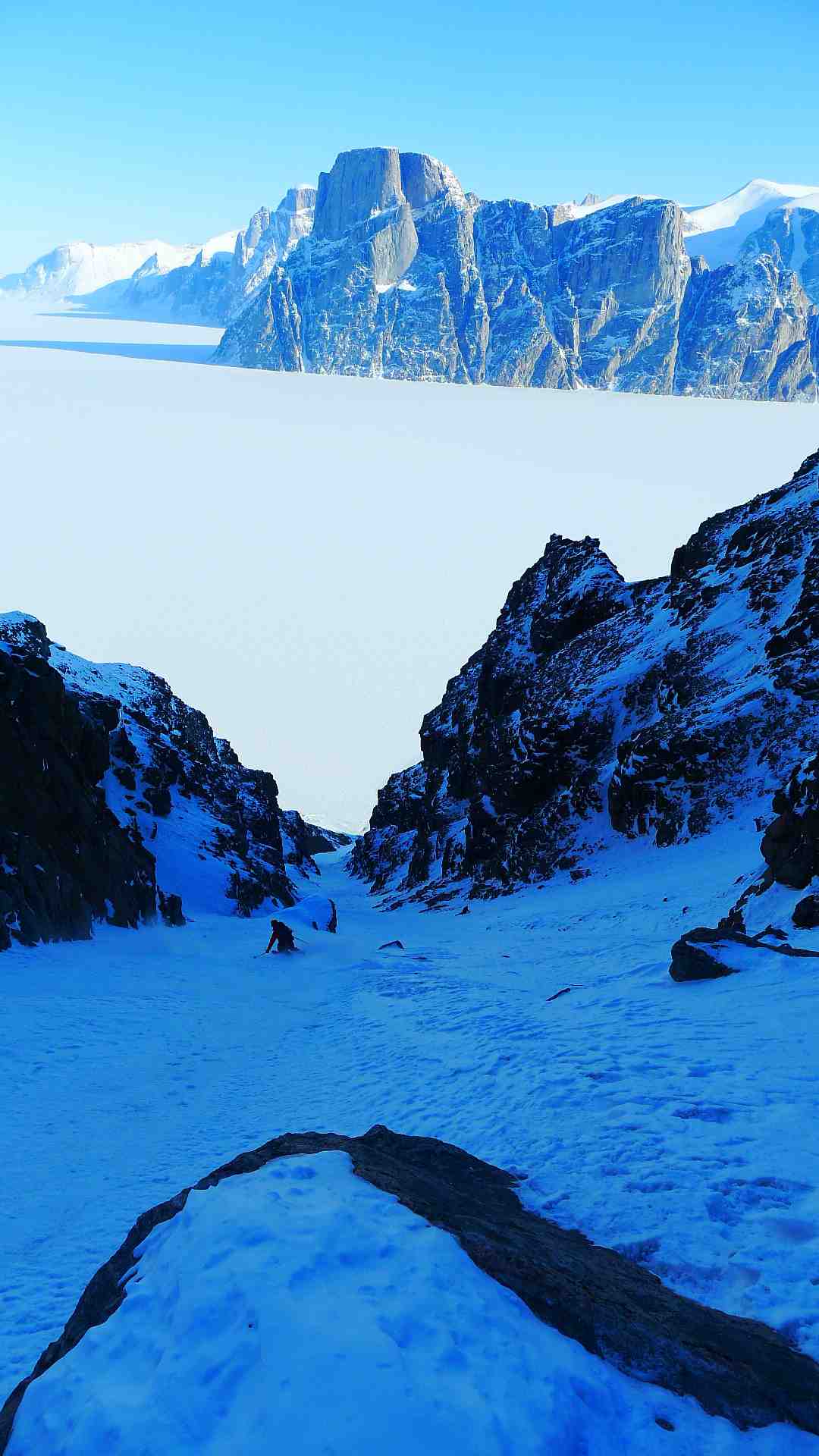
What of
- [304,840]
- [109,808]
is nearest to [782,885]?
[109,808]

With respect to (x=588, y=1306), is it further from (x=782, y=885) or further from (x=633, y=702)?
(x=633, y=702)

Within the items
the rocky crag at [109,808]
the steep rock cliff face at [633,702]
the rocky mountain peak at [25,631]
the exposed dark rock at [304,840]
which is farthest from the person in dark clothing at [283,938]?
the exposed dark rock at [304,840]

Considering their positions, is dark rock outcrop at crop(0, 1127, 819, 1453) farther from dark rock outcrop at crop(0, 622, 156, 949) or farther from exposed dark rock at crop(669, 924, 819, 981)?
dark rock outcrop at crop(0, 622, 156, 949)

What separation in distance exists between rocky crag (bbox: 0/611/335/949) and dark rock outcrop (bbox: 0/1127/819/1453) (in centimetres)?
1463

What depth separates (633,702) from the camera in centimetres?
3803

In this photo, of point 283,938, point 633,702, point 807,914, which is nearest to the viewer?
point 807,914

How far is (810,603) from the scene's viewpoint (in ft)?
103

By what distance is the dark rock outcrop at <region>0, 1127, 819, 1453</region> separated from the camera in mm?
4973

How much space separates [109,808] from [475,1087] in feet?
83.1

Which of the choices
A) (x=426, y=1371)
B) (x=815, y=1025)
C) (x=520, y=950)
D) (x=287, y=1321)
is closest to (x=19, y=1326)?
(x=287, y=1321)

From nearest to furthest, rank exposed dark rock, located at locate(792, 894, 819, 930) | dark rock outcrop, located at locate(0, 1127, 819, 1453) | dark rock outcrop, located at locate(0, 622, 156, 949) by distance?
dark rock outcrop, located at locate(0, 1127, 819, 1453) → exposed dark rock, located at locate(792, 894, 819, 930) → dark rock outcrop, located at locate(0, 622, 156, 949)

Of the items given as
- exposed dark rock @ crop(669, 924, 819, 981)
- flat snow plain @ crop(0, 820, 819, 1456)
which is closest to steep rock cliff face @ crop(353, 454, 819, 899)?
flat snow plain @ crop(0, 820, 819, 1456)

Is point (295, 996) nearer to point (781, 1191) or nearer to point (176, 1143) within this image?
point (176, 1143)

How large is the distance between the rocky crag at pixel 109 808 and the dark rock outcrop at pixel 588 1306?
14.6 meters
